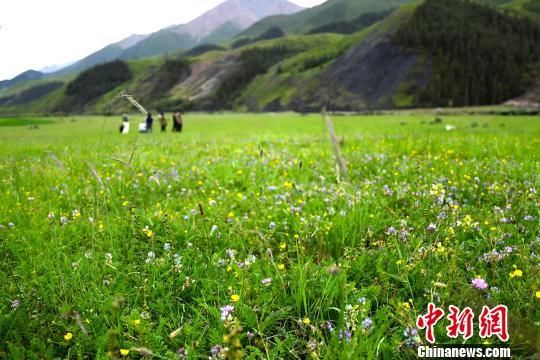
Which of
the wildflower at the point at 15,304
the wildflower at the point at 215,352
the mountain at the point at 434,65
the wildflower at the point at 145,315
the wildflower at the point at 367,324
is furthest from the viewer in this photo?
the mountain at the point at 434,65

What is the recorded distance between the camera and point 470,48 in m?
134

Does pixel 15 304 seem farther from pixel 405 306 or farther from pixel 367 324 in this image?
pixel 405 306

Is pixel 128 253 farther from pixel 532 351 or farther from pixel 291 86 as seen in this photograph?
pixel 291 86

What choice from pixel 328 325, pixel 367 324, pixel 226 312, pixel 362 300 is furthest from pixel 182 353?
pixel 362 300

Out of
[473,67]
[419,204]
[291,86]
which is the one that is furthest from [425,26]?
[419,204]

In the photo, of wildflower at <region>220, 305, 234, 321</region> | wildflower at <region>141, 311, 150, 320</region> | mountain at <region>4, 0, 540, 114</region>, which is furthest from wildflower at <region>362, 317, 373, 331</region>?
mountain at <region>4, 0, 540, 114</region>

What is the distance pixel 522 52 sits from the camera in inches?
5443

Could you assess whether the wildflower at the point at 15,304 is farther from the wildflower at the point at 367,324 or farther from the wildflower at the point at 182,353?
the wildflower at the point at 367,324

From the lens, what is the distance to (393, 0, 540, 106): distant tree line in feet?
397

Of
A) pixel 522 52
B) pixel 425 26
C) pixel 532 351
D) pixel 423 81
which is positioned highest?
pixel 425 26

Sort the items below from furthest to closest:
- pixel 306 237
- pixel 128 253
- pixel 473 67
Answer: pixel 473 67 → pixel 306 237 → pixel 128 253

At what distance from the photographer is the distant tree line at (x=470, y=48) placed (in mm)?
120938

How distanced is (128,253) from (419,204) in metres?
4.05

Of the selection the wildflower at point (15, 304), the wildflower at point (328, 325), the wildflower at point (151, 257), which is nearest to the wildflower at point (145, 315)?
the wildflower at point (151, 257)
